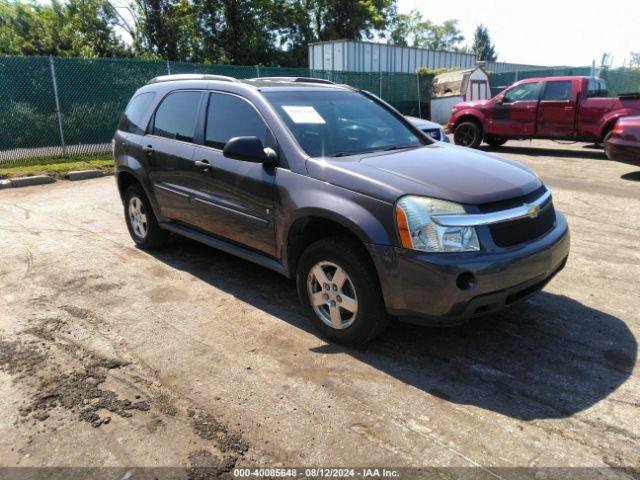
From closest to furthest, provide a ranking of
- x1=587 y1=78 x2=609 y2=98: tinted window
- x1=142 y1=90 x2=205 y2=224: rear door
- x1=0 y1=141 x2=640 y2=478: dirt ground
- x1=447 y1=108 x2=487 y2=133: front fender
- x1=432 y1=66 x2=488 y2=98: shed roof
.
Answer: x1=0 y1=141 x2=640 y2=478: dirt ground → x1=142 y1=90 x2=205 y2=224: rear door → x1=587 y1=78 x2=609 y2=98: tinted window → x1=447 y1=108 x2=487 y2=133: front fender → x1=432 y1=66 x2=488 y2=98: shed roof

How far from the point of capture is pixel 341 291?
3375mm

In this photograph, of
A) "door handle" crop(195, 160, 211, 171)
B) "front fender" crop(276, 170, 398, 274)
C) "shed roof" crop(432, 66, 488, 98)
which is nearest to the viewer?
"front fender" crop(276, 170, 398, 274)

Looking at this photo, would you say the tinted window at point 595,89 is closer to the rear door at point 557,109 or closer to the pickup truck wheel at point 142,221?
the rear door at point 557,109

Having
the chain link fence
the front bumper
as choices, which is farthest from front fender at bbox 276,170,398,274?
the chain link fence

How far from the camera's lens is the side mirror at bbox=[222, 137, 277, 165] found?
3637 mm

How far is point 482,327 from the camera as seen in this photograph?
374 centimetres

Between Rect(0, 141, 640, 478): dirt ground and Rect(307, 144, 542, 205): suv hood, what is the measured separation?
109 cm

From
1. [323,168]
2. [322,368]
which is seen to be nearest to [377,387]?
[322,368]

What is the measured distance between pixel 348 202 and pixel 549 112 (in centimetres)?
1102

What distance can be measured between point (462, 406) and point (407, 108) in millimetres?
19210

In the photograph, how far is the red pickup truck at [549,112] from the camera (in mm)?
11656

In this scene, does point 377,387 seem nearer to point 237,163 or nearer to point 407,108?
point 237,163

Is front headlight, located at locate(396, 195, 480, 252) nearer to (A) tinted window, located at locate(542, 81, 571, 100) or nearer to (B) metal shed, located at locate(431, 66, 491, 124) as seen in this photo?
(A) tinted window, located at locate(542, 81, 571, 100)

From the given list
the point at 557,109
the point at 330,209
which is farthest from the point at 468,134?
the point at 330,209
